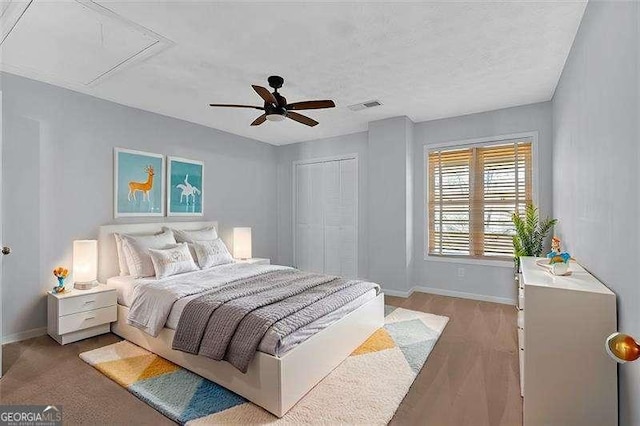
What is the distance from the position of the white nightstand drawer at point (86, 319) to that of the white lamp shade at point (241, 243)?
→ 1942 mm

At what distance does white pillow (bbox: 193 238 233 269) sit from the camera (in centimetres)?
392

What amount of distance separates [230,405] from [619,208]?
8.46ft

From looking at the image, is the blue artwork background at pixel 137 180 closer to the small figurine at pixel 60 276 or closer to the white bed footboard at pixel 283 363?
the small figurine at pixel 60 276

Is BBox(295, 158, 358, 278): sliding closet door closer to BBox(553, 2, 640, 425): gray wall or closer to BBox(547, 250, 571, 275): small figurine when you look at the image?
BBox(553, 2, 640, 425): gray wall

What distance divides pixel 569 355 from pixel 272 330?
1.74 m

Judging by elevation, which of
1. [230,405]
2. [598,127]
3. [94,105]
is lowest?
[230,405]

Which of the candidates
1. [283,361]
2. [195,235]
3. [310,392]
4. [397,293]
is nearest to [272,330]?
[283,361]

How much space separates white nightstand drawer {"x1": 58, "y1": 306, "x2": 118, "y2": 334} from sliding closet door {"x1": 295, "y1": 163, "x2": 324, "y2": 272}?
3428mm

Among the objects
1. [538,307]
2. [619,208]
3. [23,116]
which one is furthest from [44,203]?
[619,208]

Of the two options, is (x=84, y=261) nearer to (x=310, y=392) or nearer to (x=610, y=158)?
(x=310, y=392)

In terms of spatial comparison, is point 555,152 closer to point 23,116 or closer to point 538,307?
point 538,307

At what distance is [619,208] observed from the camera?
5.08ft

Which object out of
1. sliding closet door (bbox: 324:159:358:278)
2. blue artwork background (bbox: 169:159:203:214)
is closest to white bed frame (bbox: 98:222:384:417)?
blue artwork background (bbox: 169:159:203:214)

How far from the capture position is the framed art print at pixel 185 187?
14.5 ft
